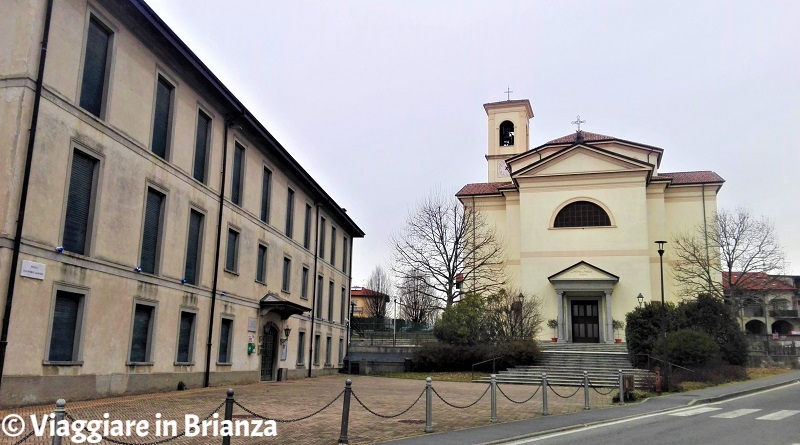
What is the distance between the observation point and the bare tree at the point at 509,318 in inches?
1310

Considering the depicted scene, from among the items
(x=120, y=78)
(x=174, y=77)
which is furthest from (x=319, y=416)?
(x=174, y=77)

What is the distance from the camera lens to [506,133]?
5575 cm

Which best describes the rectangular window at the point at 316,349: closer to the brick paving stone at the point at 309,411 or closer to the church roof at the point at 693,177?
the brick paving stone at the point at 309,411

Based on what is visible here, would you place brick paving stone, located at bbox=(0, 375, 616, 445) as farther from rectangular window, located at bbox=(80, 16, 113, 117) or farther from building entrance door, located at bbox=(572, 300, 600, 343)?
building entrance door, located at bbox=(572, 300, 600, 343)

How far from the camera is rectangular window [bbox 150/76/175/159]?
696 inches

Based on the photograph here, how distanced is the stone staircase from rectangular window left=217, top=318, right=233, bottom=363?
39.5 feet

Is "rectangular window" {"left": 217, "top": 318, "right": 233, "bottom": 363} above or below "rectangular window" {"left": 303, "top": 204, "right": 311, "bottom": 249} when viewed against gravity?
below

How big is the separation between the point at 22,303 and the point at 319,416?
21.5 feet

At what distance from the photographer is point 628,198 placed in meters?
42.3

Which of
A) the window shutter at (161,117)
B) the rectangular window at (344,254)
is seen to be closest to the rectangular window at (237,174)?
the window shutter at (161,117)

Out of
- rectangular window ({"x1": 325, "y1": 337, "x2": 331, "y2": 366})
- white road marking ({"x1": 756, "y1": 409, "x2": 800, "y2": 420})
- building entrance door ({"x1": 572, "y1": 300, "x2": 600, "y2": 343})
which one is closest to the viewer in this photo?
white road marking ({"x1": 756, "y1": 409, "x2": 800, "y2": 420})

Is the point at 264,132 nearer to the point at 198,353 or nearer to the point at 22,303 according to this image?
the point at 198,353

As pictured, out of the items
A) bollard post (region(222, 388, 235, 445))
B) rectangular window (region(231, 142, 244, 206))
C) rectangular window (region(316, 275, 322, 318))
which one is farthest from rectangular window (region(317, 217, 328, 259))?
bollard post (region(222, 388, 235, 445))

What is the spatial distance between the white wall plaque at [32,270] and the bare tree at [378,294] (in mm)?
63434
